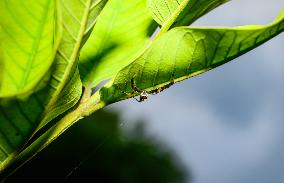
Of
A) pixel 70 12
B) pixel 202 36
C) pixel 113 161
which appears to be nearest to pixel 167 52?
pixel 202 36

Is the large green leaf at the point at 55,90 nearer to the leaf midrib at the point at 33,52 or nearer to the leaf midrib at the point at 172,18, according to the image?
the leaf midrib at the point at 33,52

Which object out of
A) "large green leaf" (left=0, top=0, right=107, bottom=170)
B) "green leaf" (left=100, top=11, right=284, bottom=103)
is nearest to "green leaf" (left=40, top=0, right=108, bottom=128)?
"large green leaf" (left=0, top=0, right=107, bottom=170)

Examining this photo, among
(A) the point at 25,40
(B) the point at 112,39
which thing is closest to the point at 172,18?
(B) the point at 112,39

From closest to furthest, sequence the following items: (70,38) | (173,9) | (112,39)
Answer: (70,38) → (173,9) → (112,39)

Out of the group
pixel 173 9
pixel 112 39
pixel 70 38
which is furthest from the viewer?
pixel 112 39

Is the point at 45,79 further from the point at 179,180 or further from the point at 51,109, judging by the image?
the point at 179,180

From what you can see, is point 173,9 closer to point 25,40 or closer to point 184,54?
point 184,54

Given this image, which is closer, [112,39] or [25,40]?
[25,40]

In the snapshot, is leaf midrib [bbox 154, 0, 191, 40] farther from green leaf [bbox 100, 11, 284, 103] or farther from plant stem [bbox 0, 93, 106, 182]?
plant stem [bbox 0, 93, 106, 182]
